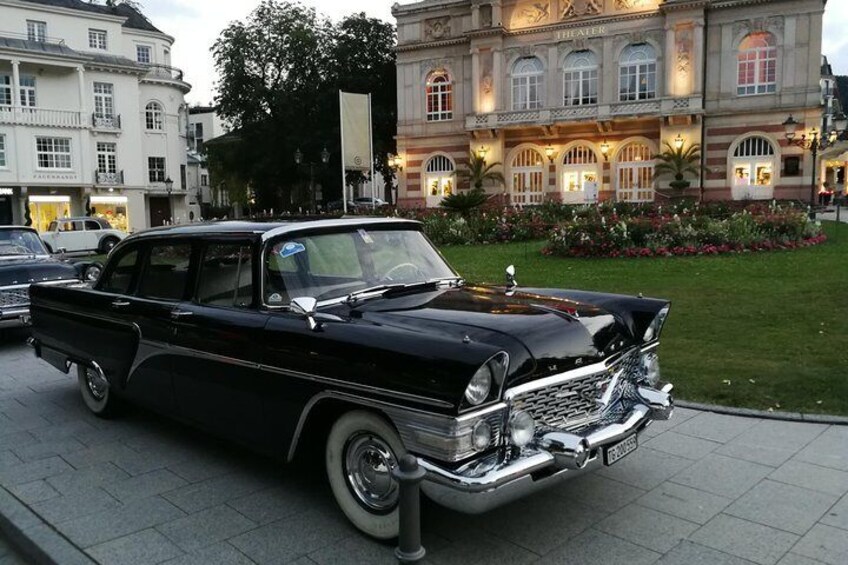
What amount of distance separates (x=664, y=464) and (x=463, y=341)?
2.30m

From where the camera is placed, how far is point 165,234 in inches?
211

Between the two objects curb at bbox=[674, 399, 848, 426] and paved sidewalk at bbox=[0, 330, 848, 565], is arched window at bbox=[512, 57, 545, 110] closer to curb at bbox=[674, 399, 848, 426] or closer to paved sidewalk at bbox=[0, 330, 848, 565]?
curb at bbox=[674, 399, 848, 426]

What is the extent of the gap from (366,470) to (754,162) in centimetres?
3745

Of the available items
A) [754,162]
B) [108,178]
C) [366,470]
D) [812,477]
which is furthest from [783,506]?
[108,178]

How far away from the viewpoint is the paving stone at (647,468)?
448 cm

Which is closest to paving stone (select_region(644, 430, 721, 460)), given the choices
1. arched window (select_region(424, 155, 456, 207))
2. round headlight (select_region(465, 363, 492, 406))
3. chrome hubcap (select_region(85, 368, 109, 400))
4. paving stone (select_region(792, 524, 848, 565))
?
paving stone (select_region(792, 524, 848, 565))

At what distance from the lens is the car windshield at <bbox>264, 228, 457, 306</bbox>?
4.36 metres

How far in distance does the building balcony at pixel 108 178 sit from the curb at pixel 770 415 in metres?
44.3

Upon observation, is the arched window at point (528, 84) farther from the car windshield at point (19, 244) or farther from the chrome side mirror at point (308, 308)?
the chrome side mirror at point (308, 308)

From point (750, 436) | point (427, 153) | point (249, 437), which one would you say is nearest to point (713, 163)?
point (427, 153)

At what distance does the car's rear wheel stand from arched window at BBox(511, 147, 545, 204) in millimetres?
35586

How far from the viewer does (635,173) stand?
37.8 metres

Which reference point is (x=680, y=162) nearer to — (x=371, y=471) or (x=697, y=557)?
(x=697, y=557)

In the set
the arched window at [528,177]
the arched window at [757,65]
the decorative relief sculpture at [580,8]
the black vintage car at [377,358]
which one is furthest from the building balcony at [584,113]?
the black vintage car at [377,358]
